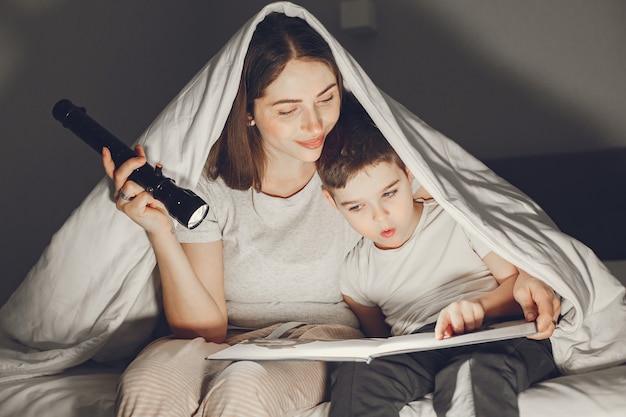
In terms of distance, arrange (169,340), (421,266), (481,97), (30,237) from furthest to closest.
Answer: (481,97), (30,237), (421,266), (169,340)

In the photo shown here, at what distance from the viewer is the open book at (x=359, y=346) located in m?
0.87

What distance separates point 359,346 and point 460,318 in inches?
6.7

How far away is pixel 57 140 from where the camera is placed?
1712 mm

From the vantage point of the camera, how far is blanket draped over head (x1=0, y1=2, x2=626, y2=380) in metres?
1.12

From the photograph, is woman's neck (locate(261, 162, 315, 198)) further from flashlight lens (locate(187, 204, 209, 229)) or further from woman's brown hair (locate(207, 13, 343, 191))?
flashlight lens (locate(187, 204, 209, 229))

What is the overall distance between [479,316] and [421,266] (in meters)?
0.26

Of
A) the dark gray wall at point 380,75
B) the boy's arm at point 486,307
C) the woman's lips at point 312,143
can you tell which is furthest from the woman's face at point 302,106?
the dark gray wall at point 380,75

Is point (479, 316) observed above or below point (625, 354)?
above

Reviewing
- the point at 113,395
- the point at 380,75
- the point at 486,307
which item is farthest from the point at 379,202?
the point at 380,75

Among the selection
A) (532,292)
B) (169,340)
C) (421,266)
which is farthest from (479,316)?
(169,340)

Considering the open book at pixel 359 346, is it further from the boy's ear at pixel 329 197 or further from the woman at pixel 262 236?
the boy's ear at pixel 329 197

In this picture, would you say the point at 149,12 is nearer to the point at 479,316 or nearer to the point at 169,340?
the point at 169,340

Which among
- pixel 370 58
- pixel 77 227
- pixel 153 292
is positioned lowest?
pixel 153 292

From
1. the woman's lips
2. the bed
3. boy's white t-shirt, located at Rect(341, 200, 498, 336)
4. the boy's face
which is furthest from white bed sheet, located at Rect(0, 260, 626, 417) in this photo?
the woman's lips
